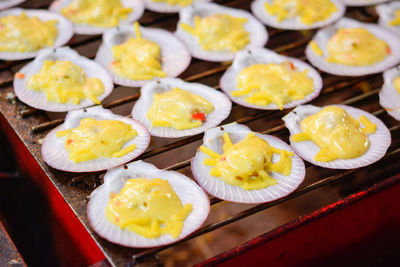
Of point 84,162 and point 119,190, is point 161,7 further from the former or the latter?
point 119,190

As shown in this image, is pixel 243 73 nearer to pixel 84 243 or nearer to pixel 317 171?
pixel 317 171

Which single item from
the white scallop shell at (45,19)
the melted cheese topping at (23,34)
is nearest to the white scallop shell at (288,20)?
the white scallop shell at (45,19)

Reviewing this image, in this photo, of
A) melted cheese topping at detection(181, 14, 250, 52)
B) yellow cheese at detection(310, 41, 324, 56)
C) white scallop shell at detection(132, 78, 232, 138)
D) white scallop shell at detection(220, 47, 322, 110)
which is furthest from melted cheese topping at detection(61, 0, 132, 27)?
yellow cheese at detection(310, 41, 324, 56)

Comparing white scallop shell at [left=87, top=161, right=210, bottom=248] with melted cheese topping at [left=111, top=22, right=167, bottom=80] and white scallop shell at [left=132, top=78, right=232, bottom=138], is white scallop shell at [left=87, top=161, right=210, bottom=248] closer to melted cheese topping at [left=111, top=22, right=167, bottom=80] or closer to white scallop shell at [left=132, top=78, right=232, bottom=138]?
white scallop shell at [left=132, top=78, right=232, bottom=138]

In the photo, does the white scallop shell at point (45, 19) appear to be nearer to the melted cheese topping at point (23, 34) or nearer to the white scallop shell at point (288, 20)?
the melted cheese topping at point (23, 34)

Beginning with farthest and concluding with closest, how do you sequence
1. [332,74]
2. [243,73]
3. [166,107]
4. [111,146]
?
[332,74]
[243,73]
[166,107]
[111,146]

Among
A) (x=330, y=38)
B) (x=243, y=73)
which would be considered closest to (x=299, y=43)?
(x=330, y=38)

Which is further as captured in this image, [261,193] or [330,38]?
[330,38]

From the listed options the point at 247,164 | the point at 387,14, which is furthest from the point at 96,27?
the point at 387,14
